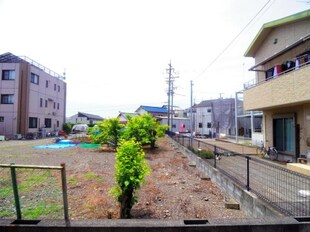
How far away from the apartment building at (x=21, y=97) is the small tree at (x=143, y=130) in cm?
1817

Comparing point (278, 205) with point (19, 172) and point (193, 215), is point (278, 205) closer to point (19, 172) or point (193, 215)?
point (193, 215)

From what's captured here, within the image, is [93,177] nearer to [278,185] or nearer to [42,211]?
[42,211]

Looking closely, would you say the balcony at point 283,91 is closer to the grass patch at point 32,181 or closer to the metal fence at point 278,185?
the metal fence at point 278,185

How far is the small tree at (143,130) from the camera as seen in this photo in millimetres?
14453

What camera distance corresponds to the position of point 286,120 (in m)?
11.7

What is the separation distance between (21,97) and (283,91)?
27746 mm

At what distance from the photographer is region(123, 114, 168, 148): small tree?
14453mm

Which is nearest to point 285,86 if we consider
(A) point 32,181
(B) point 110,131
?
(A) point 32,181

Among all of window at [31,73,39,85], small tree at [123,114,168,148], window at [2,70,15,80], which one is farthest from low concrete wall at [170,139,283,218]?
window at [31,73,39,85]

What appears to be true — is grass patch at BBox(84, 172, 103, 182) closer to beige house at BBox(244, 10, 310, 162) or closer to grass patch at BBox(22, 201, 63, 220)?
grass patch at BBox(22, 201, 63, 220)

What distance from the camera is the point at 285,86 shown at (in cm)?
954

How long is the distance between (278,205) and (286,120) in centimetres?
890

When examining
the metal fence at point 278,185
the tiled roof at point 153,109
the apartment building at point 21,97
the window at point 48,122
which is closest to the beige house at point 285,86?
the metal fence at point 278,185

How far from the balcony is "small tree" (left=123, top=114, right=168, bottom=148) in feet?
19.6
